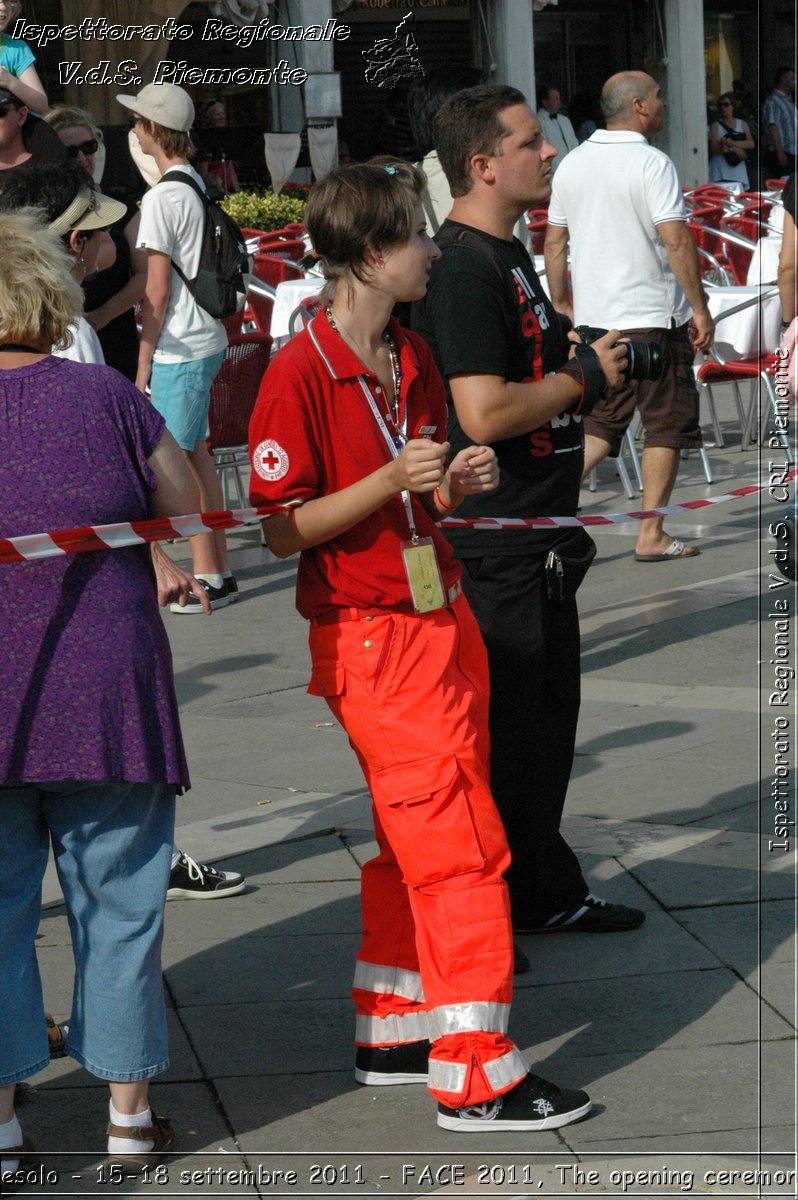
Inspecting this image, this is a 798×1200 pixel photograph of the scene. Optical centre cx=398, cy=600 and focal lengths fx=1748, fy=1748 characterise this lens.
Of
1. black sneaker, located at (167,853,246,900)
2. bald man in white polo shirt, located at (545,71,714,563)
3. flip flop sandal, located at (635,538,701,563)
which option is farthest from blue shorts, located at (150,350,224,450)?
black sneaker, located at (167,853,246,900)

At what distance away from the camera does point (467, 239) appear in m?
4.00

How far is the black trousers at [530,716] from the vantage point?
4.16 m

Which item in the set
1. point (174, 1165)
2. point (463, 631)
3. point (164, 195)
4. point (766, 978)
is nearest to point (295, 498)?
point (463, 631)

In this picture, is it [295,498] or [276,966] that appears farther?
[276,966]

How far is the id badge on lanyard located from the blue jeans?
2.02 feet

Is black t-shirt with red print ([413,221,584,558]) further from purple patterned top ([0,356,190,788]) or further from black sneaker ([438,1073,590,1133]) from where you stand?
black sneaker ([438,1073,590,1133])

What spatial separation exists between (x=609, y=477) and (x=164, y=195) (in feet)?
13.6

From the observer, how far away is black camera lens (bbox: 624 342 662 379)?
4086mm

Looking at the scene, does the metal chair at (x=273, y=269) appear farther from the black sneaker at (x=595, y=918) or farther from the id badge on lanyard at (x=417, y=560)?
the id badge on lanyard at (x=417, y=560)

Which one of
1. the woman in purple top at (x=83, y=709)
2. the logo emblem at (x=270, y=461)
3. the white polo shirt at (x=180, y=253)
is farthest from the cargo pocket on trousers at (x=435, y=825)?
the white polo shirt at (x=180, y=253)

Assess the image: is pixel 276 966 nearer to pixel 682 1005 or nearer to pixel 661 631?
pixel 682 1005

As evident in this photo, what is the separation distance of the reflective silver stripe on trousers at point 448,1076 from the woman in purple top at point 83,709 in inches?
20.5

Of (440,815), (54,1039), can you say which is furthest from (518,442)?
(54,1039)

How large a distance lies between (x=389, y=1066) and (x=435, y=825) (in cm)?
61
